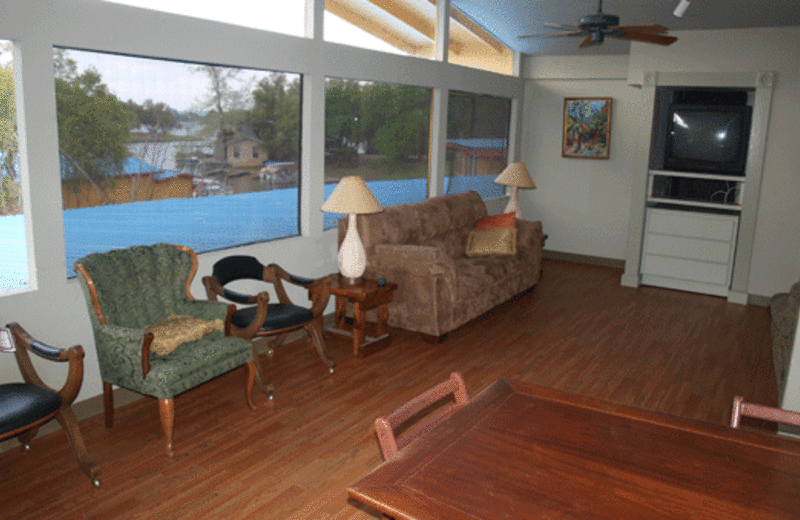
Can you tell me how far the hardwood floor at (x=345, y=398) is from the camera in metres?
2.79

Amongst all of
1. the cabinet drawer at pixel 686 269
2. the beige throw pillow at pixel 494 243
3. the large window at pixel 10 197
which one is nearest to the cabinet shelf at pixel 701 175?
the cabinet drawer at pixel 686 269

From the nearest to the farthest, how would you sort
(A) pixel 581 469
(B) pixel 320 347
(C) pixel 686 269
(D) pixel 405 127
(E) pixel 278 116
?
(A) pixel 581 469, (B) pixel 320 347, (E) pixel 278 116, (D) pixel 405 127, (C) pixel 686 269

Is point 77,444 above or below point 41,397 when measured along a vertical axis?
below

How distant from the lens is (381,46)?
5641 mm

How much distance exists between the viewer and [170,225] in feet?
13.3

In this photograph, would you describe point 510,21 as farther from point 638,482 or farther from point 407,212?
point 638,482

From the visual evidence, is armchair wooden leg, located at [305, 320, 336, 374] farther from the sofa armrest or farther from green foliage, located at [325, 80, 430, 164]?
the sofa armrest

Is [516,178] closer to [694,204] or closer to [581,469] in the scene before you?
[694,204]

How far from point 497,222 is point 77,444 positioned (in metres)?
4.30

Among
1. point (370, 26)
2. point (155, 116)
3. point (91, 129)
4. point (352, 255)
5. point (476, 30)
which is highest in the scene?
point (476, 30)

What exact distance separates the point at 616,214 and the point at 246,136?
4.95m

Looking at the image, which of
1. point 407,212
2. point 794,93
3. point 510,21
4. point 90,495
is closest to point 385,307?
point 407,212

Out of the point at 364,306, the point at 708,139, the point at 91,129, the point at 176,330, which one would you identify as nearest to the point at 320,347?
the point at 364,306

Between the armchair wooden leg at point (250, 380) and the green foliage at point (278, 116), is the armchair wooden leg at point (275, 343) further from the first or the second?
the green foliage at point (278, 116)
